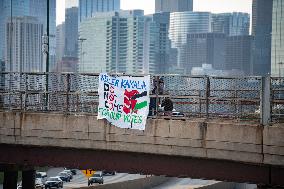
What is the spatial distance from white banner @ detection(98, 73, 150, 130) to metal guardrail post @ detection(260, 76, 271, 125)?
345 cm

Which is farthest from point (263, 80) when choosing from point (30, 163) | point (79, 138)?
point (30, 163)

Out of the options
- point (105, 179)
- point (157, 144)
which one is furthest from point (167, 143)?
point (105, 179)

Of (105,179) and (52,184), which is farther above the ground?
(52,184)

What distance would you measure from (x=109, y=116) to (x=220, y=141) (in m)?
3.67

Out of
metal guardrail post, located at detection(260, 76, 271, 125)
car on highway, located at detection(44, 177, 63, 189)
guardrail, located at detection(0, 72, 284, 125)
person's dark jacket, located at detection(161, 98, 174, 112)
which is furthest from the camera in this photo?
car on highway, located at detection(44, 177, 63, 189)

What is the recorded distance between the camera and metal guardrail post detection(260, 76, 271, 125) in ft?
54.5

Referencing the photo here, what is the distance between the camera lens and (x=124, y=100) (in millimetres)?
18438

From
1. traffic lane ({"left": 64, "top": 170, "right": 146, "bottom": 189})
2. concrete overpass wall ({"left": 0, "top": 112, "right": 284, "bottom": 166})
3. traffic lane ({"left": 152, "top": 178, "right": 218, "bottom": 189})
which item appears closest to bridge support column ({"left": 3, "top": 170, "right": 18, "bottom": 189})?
concrete overpass wall ({"left": 0, "top": 112, "right": 284, "bottom": 166})

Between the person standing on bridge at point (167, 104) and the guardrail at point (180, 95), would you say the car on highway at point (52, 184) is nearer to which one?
the guardrail at point (180, 95)

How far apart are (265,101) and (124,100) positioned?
171 inches

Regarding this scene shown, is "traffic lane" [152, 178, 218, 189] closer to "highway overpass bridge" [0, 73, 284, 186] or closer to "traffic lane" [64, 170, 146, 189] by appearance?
"traffic lane" [64, 170, 146, 189]

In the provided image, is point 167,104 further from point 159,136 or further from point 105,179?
point 105,179

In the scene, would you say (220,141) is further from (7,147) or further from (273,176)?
(7,147)

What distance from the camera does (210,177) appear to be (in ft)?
55.5
